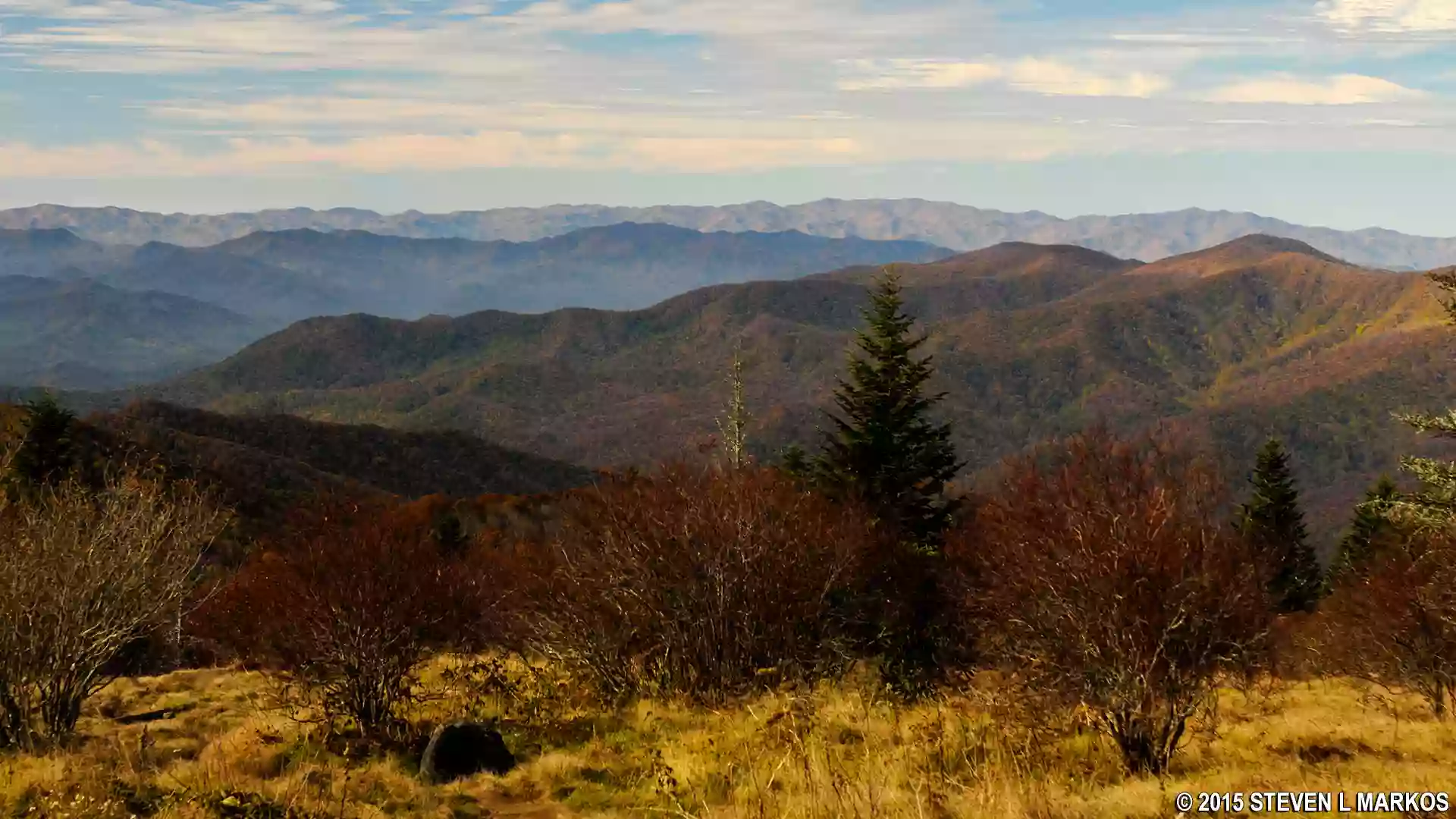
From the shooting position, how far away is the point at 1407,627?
20.5 meters

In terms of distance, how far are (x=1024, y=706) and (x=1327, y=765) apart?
8.63 ft

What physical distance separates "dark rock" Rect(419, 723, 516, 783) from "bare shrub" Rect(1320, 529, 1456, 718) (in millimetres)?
14302

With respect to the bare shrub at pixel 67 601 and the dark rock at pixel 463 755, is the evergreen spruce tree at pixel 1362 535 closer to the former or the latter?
the dark rock at pixel 463 755

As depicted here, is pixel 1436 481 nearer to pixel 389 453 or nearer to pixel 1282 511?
pixel 1282 511

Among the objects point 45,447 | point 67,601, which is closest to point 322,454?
point 45,447

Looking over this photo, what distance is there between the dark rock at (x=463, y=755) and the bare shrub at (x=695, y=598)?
3160 mm

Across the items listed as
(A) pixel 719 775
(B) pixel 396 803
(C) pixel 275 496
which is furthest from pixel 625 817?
(C) pixel 275 496

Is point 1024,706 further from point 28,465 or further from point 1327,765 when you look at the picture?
point 28,465

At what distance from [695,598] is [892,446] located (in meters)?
16.0

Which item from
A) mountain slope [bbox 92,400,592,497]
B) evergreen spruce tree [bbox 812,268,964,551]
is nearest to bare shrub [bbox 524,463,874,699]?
evergreen spruce tree [bbox 812,268,964,551]

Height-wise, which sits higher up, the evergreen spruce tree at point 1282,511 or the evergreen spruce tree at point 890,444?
the evergreen spruce tree at point 890,444

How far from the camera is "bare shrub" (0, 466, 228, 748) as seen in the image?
11.5m

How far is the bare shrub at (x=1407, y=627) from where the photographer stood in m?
18.0

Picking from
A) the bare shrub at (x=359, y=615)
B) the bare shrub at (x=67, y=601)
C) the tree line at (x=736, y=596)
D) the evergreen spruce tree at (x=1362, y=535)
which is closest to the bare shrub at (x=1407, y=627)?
the tree line at (x=736, y=596)
